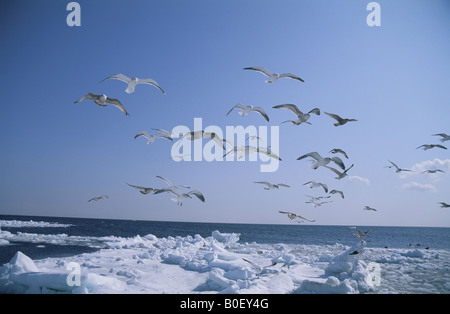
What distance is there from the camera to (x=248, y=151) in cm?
857

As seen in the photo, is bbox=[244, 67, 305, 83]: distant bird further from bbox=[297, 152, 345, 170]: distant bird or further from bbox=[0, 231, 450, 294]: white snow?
bbox=[0, 231, 450, 294]: white snow

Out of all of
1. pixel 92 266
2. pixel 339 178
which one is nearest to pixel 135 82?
pixel 339 178

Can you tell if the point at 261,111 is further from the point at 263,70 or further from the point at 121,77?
the point at 121,77

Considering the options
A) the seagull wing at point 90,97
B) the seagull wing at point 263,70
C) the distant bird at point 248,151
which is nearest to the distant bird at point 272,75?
the seagull wing at point 263,70

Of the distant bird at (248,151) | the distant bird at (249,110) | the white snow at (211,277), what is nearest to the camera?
the white snow at (211,277)

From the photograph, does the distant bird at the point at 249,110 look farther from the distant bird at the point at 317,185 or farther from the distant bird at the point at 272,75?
the distant bird at the point at 317,185

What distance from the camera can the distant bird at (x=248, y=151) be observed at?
27.5ft

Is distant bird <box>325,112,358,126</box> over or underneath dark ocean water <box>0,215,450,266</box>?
over

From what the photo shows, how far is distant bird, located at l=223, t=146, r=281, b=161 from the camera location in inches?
329

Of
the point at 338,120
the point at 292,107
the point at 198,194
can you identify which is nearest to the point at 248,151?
the point at 292,107

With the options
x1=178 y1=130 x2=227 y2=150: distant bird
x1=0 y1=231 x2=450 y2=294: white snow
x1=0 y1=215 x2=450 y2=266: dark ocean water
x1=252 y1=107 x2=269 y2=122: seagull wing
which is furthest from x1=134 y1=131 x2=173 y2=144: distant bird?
x1=0 y1=215 x2=450 y2=266: dark ocean water

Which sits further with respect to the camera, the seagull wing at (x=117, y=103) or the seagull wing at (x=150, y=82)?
the seagull wing at (x=150, y=82)
